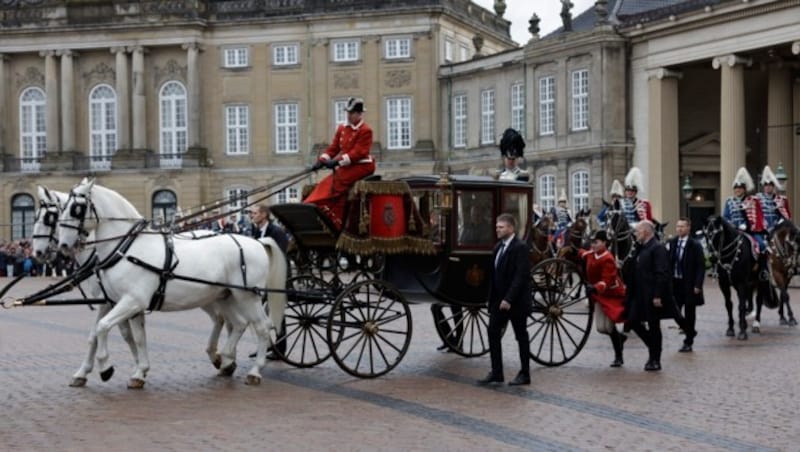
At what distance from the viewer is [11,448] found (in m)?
9.94

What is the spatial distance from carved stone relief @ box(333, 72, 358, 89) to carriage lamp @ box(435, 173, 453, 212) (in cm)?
4241

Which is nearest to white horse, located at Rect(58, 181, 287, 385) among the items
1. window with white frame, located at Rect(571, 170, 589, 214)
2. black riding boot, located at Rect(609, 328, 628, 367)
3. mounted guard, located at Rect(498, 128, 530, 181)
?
black riding boot, located at Rect(609, 328, 628, 367)

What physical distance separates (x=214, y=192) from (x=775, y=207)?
41537mm

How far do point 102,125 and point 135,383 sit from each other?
49126 mm

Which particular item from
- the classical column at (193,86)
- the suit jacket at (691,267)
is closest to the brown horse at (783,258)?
the suit jacket at (691,267)

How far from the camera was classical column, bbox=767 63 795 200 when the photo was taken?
41.6m

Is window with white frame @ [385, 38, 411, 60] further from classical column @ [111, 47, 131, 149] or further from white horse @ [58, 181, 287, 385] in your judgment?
white horse @ [58, 181, 287, 385]

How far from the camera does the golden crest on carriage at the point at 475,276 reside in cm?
1509

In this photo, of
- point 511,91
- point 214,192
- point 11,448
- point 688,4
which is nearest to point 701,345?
point 11,448

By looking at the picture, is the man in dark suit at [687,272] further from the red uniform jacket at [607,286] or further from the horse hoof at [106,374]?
the horse hoof at [106,374]

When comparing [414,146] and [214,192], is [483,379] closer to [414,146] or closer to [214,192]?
[414,146]

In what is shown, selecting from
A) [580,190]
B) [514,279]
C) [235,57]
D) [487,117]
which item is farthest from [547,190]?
[514,279]

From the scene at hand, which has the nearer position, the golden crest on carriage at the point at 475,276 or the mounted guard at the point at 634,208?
the golden crest on carriage at the point at 475,276

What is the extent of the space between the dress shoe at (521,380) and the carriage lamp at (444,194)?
2185 mm
